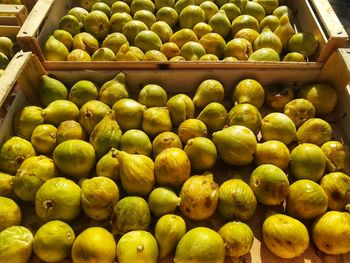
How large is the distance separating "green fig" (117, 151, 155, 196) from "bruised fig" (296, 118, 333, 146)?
1295 millimetres

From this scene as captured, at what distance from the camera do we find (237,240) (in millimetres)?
2195

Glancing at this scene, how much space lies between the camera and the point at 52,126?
9.26ft

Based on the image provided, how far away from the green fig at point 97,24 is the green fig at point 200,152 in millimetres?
1844

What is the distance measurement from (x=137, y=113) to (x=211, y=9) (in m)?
1.73

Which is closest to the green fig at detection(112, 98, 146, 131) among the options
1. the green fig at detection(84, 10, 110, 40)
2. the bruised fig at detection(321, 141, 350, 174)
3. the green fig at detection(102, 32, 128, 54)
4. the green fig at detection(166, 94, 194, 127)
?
the green fig at detection(166, 94, 194, 127)

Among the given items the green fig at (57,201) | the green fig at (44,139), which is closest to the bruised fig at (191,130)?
the green fig at (57,201)

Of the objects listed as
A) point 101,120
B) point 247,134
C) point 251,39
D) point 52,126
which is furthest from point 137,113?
point 251,39

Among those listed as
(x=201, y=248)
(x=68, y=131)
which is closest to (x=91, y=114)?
(x=68, y=131)

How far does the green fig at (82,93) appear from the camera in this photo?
3.03 metres

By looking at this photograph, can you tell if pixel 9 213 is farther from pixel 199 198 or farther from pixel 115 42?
pixel 115 42

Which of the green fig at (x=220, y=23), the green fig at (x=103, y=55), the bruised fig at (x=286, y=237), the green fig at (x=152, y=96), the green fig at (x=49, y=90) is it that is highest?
the green fig at (x=220, y=23)

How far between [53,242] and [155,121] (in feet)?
3.83

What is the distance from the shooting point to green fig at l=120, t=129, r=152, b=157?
266 centimetres

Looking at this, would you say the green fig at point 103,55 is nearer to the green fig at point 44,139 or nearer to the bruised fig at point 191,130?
the green fig at point 44,139
